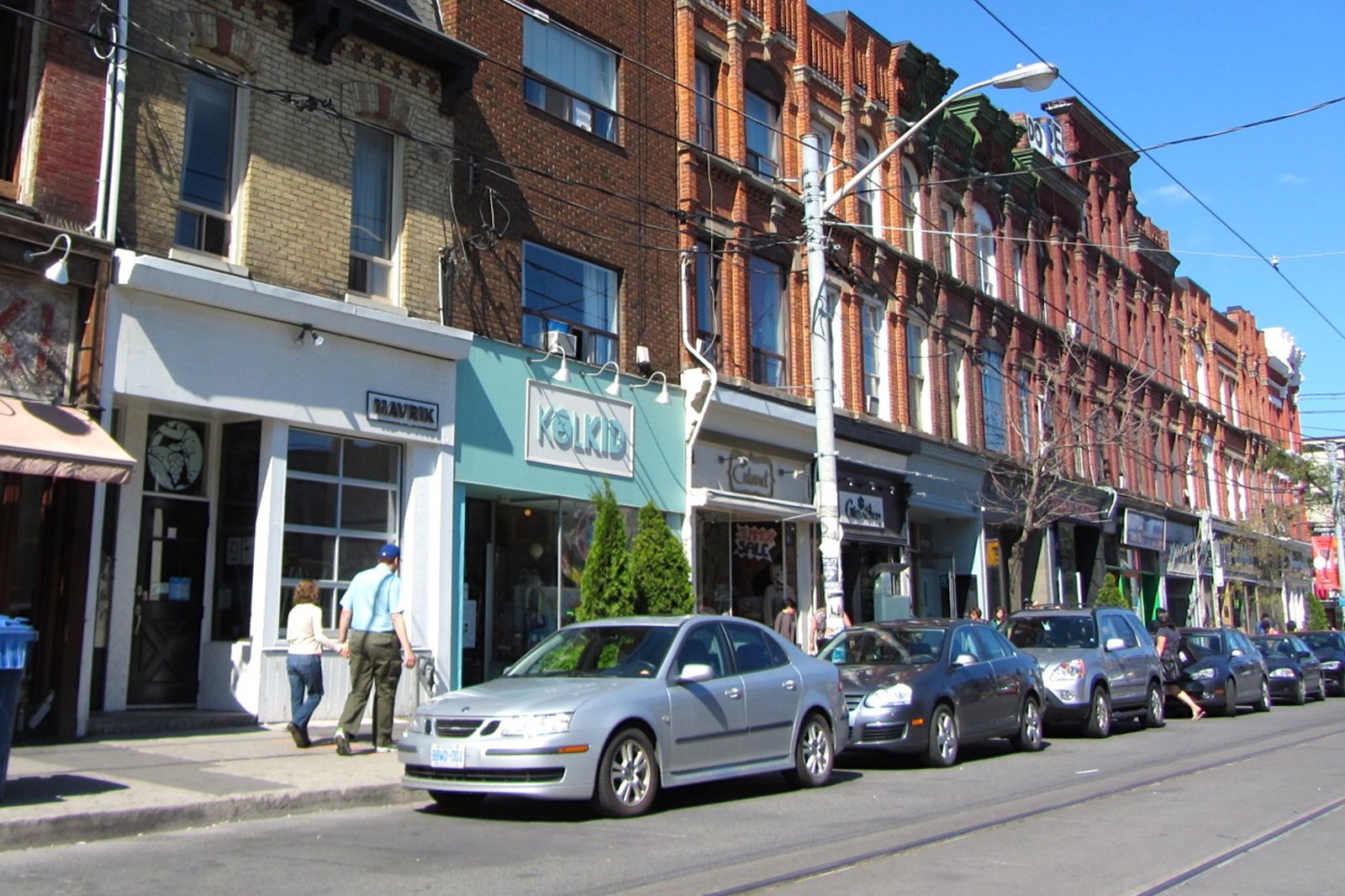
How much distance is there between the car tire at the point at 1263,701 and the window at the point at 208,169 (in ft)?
59.3

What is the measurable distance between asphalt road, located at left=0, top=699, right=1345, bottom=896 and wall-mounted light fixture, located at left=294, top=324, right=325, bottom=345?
610 centimetres

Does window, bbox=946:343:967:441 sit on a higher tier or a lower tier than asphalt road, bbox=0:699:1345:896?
higher

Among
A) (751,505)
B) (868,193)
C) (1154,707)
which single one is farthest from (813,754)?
(868,193)

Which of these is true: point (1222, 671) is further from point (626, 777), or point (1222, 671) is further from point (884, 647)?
point (626, 777)

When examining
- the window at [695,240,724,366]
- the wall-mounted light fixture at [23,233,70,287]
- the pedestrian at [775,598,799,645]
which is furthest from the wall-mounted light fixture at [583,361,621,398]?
the wall-mounted light fixture at [23,233,70,287]

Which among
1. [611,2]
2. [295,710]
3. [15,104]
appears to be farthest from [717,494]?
[15,104]

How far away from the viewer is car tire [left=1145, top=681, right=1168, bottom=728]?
60.4 feet

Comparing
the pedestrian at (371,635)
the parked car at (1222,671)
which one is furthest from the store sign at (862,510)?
the pedestrian at (371,635)

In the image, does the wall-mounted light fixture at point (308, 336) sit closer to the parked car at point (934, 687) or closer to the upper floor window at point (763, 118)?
the parked car at point (934, 687)

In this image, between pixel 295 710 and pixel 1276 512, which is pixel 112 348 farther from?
pixel 1276 512

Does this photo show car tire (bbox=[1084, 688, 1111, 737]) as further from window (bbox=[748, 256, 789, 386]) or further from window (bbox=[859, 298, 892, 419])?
window (bbox=[859, 298, 892, 419])

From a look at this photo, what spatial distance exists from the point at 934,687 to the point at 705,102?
12140mm

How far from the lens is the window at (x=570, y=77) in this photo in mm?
18312

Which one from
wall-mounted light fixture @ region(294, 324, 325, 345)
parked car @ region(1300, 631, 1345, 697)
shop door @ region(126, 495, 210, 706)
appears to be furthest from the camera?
parked car @ region(1300, 631, 1345, 697)
